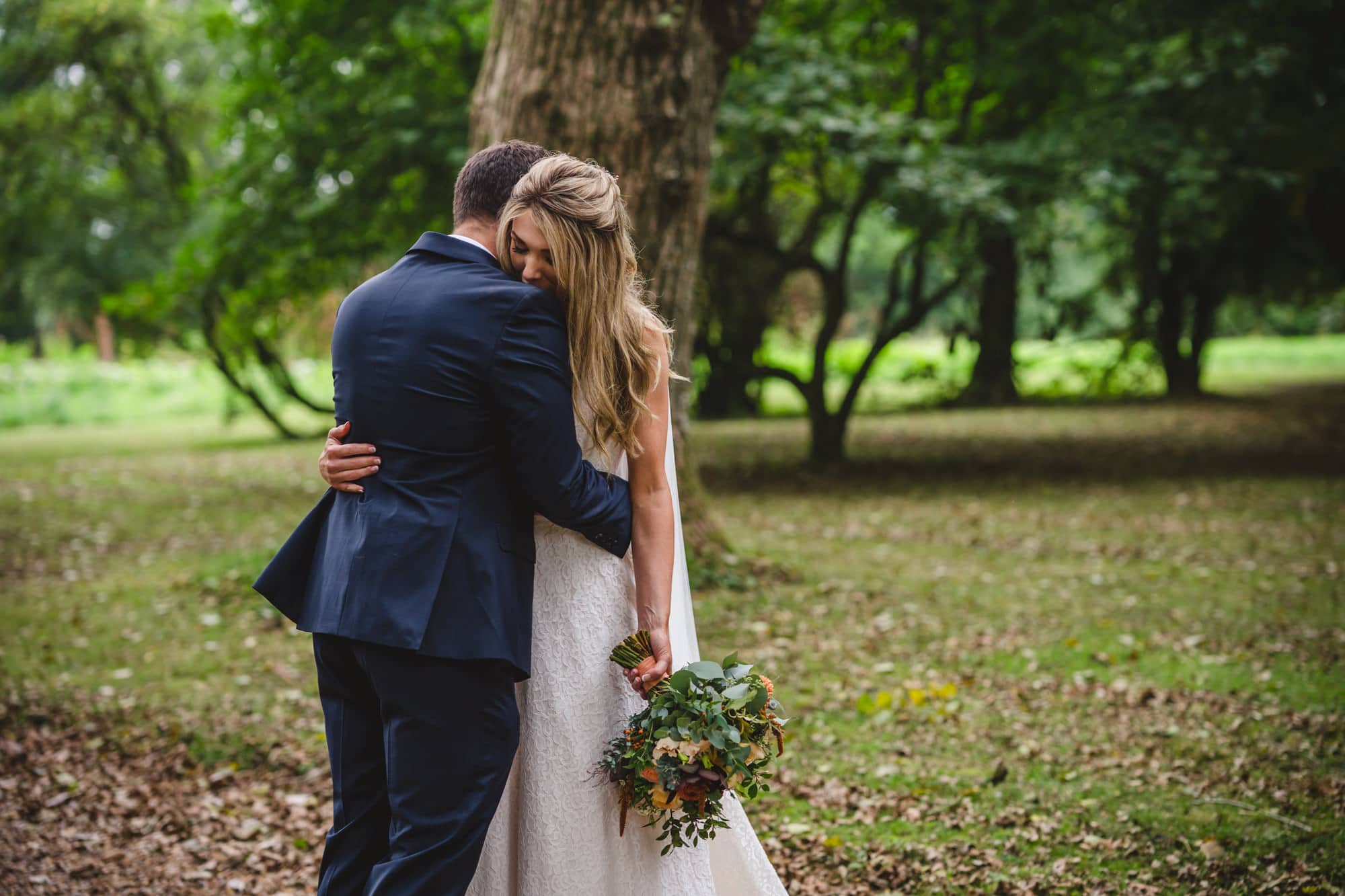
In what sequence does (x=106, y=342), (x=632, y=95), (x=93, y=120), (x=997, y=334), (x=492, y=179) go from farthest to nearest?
(x=106, y=342) → (x=997, y=334) → (x=93, y=120) → (x=632, y=95) → (x=492, y=179)

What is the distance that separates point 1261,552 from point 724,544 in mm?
4582

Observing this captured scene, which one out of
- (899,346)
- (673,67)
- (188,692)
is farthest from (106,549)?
(899,346)

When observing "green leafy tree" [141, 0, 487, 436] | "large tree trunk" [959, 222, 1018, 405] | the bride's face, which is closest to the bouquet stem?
the bride's face

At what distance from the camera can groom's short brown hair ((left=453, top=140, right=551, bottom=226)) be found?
2.53m

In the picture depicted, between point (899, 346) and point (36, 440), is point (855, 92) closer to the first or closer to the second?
point (36, 440)

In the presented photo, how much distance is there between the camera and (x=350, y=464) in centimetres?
240

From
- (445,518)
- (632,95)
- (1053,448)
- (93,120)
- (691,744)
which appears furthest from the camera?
(93,120)

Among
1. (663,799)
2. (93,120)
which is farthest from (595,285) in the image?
(93,120)

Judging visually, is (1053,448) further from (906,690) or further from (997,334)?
(906,690)

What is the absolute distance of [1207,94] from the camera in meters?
11.6

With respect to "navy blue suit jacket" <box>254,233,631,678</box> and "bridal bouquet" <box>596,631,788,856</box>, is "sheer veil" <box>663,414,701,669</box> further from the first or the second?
"navy blue suit jacket" <box>254,233,631,678</box>

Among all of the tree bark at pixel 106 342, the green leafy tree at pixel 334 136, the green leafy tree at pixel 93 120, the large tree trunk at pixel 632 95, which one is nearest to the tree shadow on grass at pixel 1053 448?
the green leafy tree at pixel 334 136

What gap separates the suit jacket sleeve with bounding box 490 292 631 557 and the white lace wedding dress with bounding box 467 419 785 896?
182mm

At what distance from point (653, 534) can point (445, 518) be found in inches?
21.3
